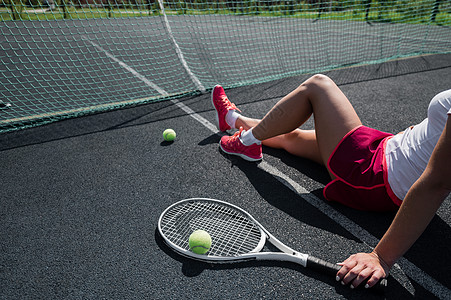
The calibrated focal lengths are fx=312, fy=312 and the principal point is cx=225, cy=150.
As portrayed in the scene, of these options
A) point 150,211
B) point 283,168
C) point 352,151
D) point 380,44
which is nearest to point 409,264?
point 352,151

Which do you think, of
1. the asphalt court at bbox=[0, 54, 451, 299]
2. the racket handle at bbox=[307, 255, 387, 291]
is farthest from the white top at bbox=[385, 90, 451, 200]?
the racket handle at bbox=[307, 255, 387, 291]

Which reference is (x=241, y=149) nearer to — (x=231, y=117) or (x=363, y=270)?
(x=231, y=117)

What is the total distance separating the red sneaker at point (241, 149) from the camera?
3141 mm

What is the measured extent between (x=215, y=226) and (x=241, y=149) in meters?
1.14

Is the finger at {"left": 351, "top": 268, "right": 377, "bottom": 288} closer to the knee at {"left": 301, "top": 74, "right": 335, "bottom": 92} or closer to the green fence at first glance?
the knee at {"left": 301, "top": 74, "right": 335, "bottom": 92}

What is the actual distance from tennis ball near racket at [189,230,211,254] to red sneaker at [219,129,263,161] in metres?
1.28

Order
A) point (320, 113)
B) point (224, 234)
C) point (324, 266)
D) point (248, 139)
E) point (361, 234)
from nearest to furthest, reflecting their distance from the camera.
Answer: point (324, 266)
point (224, 234)
point (361, 234)
point (320, 113)
point (248, 139)

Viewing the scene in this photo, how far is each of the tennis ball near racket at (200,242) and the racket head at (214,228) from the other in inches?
1.3

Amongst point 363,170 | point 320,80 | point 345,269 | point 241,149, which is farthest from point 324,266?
point 241,149

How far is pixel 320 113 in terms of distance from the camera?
97.3 inches

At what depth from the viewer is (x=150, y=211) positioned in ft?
8.31

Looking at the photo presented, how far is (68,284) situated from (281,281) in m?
1.32

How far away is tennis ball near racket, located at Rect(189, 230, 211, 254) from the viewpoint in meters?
2.02

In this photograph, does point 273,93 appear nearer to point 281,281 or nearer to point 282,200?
point 282,200
